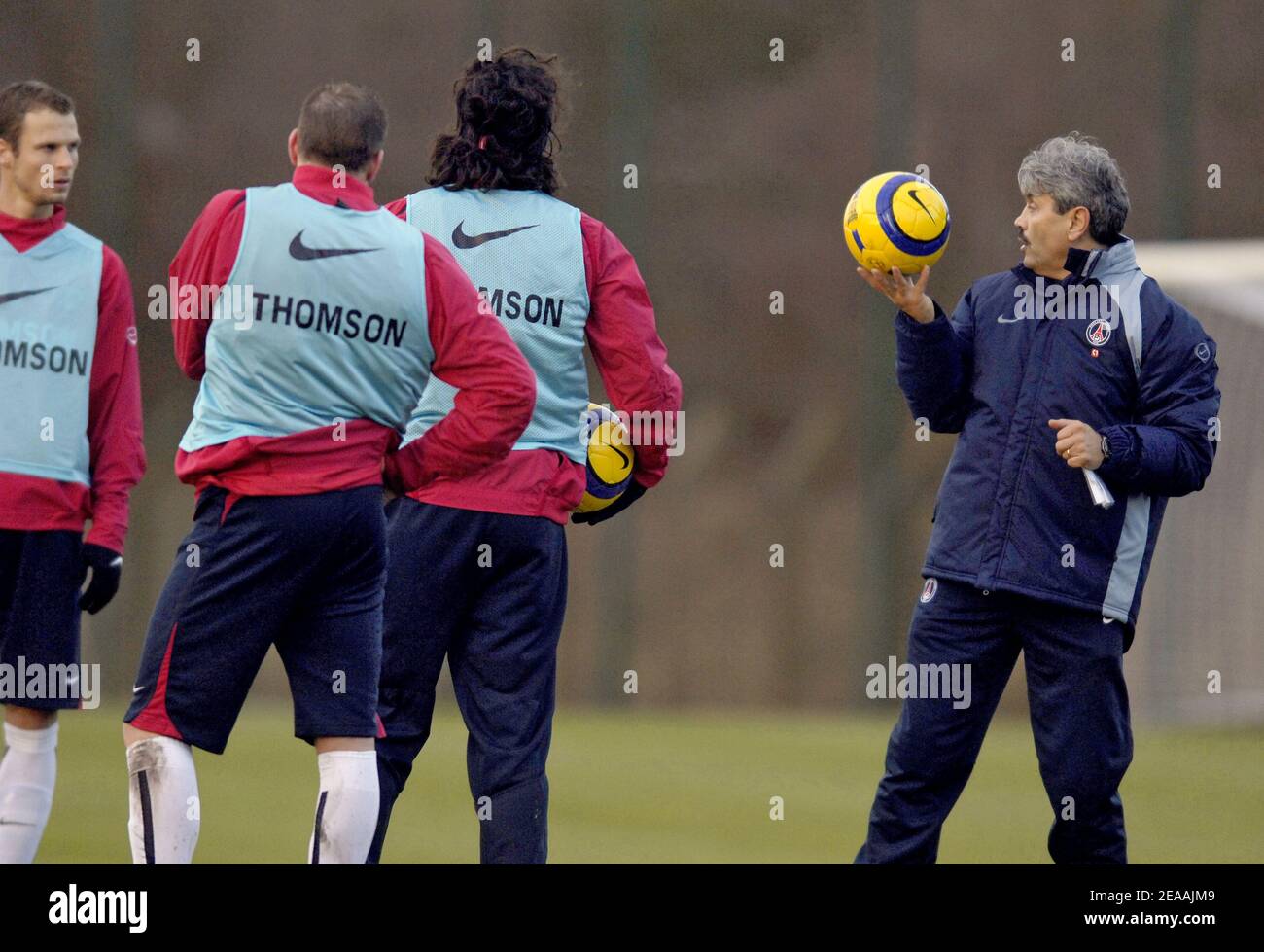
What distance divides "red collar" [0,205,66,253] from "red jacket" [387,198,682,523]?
966 mm

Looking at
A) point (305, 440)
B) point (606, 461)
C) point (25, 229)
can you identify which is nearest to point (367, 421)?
point (305, 440)

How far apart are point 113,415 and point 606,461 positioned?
138cm

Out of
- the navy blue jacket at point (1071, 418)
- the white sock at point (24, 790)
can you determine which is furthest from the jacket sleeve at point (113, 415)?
the navy blue jacket at point (1071, 418)

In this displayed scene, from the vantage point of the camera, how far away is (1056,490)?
4848 millimetres

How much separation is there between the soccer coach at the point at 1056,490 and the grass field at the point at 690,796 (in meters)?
2.24

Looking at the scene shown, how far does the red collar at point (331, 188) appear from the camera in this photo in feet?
14.1

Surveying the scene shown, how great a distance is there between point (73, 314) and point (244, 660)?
1.33 metres

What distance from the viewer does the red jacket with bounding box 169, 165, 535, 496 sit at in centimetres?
421

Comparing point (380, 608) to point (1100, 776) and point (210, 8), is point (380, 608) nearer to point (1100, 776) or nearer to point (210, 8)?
point (1100, 776)

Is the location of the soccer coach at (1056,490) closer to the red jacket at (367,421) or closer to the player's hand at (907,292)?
the player's hand at (907,292)

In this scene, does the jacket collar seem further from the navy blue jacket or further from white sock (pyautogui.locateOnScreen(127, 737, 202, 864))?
white sock (pyautogui.locateOnScreen(127, 737, 202, 864))

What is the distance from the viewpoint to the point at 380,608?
4.39 meters

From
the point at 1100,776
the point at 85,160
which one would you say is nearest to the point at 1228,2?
the point at 85,160

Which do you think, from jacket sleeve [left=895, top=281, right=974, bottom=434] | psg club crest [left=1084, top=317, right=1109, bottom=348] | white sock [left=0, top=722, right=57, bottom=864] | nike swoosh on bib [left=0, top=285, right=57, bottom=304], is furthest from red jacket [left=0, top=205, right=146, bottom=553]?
psg club crest [left=1084, top=317, right=1109, bottom=348]
